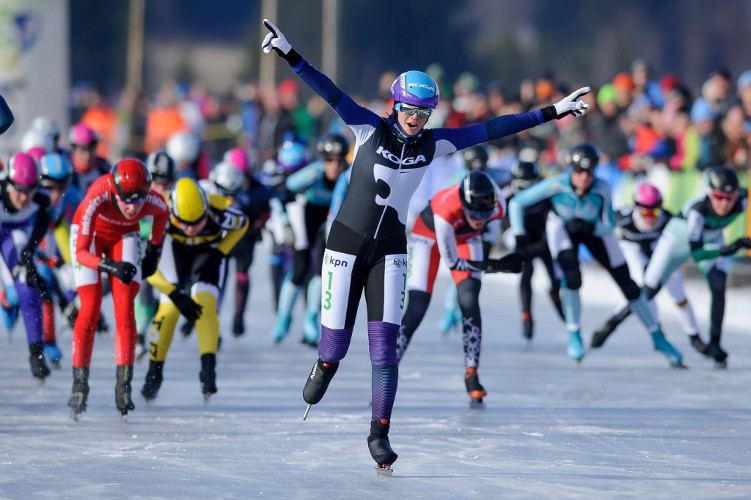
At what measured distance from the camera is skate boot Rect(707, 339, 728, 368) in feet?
32.7

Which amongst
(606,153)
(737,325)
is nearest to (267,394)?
(737,325)

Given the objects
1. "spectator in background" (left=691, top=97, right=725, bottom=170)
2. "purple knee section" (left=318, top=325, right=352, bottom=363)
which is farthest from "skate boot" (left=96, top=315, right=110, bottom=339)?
"spectator in background" (left=691, top=97, right=725, bottom=170)

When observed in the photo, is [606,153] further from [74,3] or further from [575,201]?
[74,3]

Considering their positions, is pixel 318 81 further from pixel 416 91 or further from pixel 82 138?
pixel 82 138

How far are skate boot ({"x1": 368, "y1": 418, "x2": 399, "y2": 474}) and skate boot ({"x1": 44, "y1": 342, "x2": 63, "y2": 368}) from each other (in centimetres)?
408

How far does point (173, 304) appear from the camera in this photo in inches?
324

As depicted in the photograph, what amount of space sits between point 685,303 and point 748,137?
4.51 metres

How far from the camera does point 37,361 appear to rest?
8820mm

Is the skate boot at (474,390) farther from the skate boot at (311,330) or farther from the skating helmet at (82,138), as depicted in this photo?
the skating helmet at (82,138)

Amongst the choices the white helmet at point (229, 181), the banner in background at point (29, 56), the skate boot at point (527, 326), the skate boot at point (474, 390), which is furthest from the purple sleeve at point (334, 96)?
the banner in background at point (29, 56)

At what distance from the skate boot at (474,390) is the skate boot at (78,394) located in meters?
2.62

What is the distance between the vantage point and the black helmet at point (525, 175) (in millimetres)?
11164

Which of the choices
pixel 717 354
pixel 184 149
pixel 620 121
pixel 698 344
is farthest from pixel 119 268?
pixel 620 121

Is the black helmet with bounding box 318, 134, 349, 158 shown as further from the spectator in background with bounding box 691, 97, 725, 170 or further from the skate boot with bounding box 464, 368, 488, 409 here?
the spectator in background with bounding box 691, 97, 725, 170
